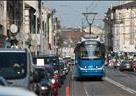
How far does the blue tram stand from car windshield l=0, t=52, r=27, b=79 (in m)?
31.9

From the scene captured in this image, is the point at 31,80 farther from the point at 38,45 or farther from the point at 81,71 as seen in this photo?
the point at 38,45

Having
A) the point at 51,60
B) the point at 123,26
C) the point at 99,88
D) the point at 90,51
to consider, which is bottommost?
the point at 99,88

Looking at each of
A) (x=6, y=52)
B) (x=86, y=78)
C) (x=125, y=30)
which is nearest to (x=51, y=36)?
(x=125, y=30)

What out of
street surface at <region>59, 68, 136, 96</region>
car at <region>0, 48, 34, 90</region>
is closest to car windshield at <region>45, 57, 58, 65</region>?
street surface at <region>59, 68, 136, 96</region>

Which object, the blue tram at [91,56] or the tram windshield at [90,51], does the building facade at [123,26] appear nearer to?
the blue tram at [91,56]

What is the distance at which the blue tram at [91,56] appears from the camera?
1857 inches

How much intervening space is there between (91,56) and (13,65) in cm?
3234

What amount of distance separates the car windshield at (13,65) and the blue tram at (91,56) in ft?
105

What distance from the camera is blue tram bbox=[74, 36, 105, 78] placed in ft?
155

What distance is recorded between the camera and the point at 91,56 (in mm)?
47281

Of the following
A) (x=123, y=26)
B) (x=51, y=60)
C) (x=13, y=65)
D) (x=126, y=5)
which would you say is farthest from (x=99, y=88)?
(x=126, y=5)

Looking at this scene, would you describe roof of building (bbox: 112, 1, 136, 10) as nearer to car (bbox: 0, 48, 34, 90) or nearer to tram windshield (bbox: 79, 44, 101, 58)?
tram windshield (bbox: 79, 44, 101, 58)

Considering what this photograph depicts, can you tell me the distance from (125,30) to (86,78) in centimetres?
10579

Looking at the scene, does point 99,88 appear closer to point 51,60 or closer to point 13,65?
point 51,60
